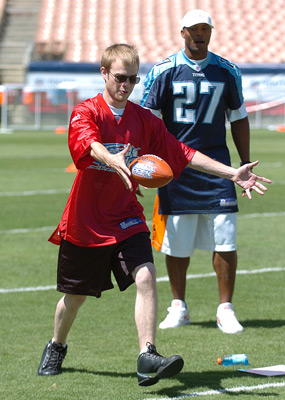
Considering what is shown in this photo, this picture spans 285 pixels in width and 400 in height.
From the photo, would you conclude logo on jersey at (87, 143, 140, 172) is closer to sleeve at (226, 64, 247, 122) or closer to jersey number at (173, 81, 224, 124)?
jersey number at (173, 81, 224, 124)

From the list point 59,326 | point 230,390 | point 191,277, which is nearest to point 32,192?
point 191,277

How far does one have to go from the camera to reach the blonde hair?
5.13m

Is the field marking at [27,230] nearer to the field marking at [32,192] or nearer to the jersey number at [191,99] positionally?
the field marking at [32,192]

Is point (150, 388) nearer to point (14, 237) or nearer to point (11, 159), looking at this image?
point (14, 237)

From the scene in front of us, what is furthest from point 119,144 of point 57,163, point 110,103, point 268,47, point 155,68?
point 268,47

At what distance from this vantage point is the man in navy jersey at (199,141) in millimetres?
6906

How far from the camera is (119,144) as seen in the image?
5.24 m

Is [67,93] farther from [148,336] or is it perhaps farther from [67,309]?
[148,336]

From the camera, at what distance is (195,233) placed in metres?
7.18

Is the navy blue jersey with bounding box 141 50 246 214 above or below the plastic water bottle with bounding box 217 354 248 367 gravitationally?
above

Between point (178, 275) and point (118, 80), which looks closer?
point (118, 80)

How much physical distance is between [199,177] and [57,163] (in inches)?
584

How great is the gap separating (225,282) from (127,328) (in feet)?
2.89

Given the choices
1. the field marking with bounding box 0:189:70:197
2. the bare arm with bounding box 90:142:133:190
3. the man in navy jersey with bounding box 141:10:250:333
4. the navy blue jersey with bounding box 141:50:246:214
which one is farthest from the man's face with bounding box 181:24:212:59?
the field marking with bounding box 0:189:70:197
